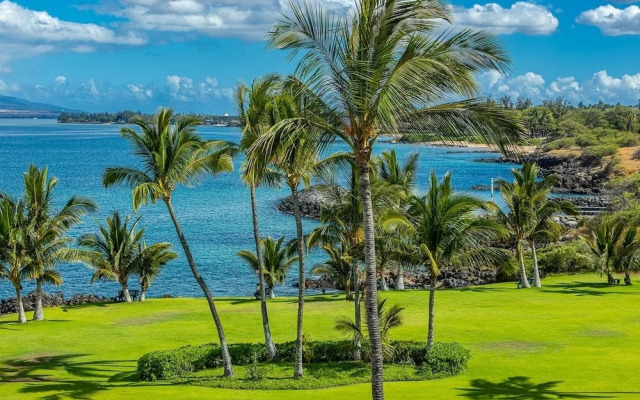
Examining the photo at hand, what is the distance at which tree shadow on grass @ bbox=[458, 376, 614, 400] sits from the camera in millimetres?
19016

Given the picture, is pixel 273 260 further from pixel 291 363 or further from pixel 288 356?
pixel 291 363

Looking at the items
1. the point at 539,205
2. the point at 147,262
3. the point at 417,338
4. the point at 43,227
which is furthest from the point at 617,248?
the point at 43,227

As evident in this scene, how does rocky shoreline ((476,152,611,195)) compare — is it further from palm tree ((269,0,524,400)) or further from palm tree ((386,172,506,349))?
palm tree ((269,0,524,400))

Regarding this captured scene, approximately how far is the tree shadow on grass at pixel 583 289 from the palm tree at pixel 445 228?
599 inches

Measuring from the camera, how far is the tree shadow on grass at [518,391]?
19016 millimetres

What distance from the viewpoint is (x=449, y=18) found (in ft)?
43.8

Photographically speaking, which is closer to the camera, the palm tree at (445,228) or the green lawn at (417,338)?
the green lawn at (417,338)

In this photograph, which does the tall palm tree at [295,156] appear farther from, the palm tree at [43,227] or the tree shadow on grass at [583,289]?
the tree shadow on grass at [583,289]

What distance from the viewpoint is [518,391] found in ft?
65.2

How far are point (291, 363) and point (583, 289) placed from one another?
66.8 feet

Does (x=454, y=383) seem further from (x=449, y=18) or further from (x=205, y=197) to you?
(x=205, y=197)

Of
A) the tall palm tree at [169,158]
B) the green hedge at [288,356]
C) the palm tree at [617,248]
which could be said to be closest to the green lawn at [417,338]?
the green hedge at [288,356]

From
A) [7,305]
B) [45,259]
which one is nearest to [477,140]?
[45,259]

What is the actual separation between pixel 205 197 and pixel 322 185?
3649 inches
